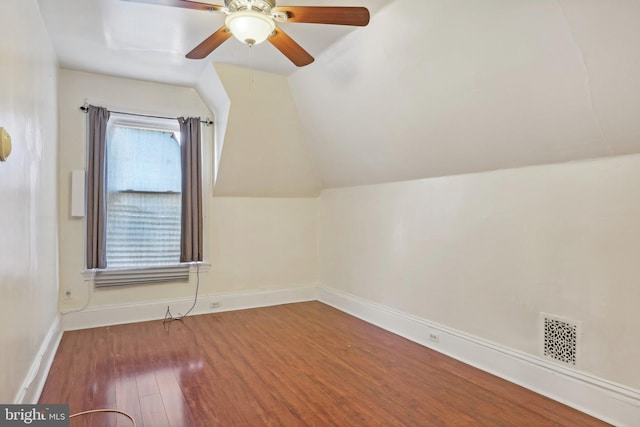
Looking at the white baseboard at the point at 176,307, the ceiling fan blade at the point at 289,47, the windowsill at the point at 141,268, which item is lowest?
the white baseboard at the point at 176,307

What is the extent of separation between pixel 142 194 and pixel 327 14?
320 cm

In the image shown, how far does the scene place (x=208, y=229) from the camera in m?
4.62

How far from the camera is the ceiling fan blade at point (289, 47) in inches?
84.8

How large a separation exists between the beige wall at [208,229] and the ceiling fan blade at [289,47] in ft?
6.84

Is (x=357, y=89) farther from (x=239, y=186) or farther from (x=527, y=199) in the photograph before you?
(x=239, y=186)

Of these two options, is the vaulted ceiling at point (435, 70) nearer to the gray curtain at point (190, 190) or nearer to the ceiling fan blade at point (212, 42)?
the ceiling fan blade at point (212, 42)

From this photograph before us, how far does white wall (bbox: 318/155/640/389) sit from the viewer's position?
223 cm

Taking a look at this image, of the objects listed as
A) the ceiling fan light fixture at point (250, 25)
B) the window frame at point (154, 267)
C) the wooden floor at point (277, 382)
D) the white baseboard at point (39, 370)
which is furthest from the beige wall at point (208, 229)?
the ceiling fan light fixture at point (250, 25)

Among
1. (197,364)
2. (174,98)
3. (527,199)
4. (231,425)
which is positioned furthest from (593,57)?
(174,98)

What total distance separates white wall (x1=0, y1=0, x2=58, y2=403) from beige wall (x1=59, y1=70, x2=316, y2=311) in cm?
70

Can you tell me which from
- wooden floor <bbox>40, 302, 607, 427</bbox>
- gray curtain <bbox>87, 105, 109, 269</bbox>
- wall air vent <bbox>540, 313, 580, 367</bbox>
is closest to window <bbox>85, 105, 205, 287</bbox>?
gray curtain <bbox>87, 105, 109, 269</bbox>

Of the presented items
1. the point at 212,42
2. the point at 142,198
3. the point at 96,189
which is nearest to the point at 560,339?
the point at 212,42

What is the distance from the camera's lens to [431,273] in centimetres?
351

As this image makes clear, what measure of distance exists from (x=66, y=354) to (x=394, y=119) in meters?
3.51
